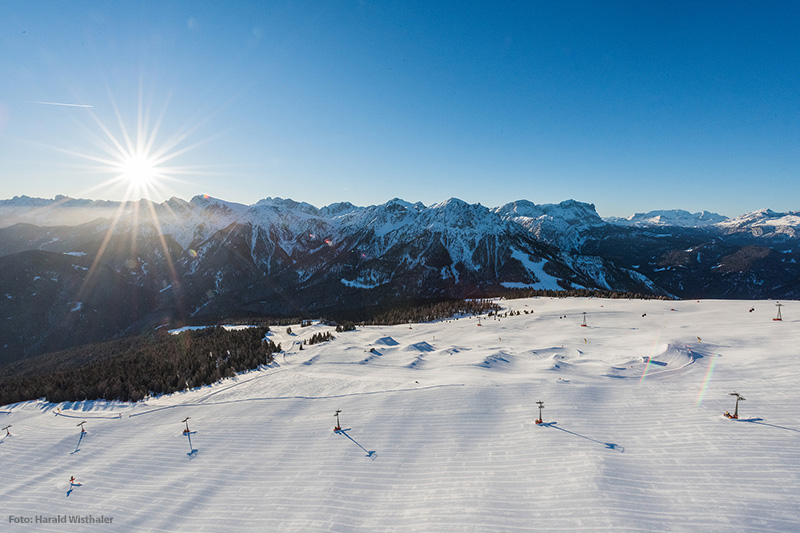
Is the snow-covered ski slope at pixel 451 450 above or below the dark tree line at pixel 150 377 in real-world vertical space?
above

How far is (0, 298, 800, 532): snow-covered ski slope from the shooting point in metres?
7.39

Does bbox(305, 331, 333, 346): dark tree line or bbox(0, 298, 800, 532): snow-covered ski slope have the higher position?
bbox(0, 298, 800, 532): snow-covered ski slope

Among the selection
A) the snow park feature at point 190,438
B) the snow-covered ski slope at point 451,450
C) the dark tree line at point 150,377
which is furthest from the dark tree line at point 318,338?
the snow park feature at point 190,438

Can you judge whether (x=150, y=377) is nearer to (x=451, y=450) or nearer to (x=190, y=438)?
(x=190, y=438)

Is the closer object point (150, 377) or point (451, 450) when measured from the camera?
point (451, 450)

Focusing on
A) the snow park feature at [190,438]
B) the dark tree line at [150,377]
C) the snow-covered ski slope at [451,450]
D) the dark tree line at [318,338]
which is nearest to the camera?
the snow-covered ski slope at [451,450]

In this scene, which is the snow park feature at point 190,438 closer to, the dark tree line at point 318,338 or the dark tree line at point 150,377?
the dark tree line at point 150,377

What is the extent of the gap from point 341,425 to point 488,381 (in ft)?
23.6

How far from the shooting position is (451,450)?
9.84 meters

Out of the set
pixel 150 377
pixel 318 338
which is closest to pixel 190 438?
pixel 150 377

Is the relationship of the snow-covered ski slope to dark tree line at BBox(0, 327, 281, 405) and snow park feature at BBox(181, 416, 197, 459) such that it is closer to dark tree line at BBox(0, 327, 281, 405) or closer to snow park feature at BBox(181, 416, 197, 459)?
snow park feature at BBox(181, 416, 197, 459)

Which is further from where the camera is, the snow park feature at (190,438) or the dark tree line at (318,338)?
the dark tree line at (318,338)

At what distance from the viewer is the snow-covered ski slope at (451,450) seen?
7.39m

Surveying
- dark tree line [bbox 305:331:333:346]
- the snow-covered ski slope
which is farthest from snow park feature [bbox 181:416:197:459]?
dark tree line [bbox 305:331:333:346]
